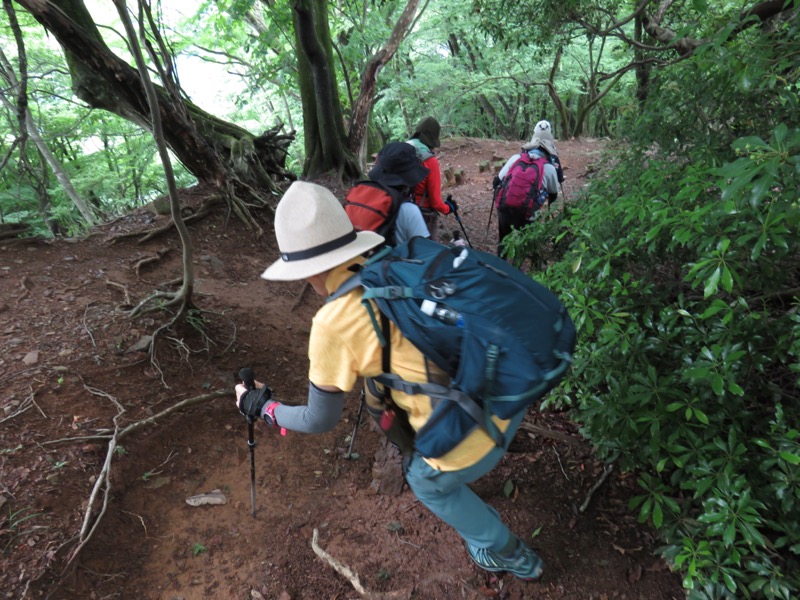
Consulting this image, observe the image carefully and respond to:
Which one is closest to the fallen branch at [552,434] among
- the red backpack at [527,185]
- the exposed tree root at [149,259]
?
the red backpack at [527,185]

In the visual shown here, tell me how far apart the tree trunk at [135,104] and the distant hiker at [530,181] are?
4317 mm

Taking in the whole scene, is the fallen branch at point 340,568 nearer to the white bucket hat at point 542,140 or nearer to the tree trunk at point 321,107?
the white bucket hat at point 542,140

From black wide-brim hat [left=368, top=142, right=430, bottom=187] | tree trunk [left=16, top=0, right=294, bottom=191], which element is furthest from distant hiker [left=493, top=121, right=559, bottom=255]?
tree trunk [left=16, top=0, right=294, bottom=191]

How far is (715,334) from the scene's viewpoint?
2.05 metres

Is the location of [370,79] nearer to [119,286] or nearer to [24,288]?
[119,286]

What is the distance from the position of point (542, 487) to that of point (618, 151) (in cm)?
335

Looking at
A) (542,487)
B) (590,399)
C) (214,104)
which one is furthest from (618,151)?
(214,104)

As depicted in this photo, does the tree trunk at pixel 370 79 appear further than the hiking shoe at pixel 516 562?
Yes

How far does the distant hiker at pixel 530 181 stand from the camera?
5.41 metres

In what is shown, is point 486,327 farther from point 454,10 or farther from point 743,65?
point 454,10

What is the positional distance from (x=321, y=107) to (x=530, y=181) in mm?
4803

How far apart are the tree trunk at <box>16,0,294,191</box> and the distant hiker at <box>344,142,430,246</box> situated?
3524 mm

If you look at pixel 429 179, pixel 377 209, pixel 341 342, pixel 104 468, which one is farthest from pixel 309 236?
pixel 429 179

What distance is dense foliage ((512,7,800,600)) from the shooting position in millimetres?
1768
